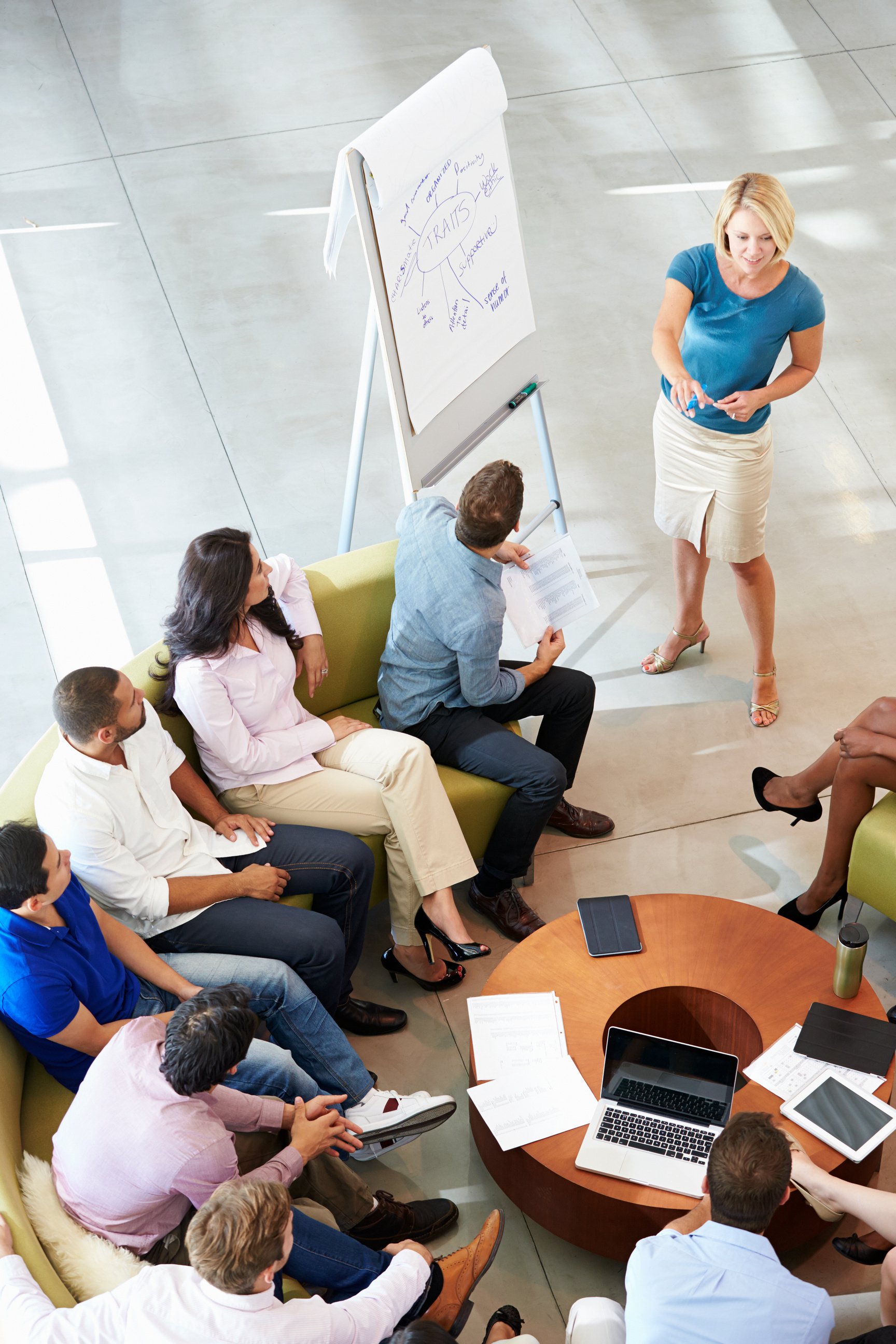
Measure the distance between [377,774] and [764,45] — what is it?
5596 mm

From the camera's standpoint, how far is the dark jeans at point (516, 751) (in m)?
3.57

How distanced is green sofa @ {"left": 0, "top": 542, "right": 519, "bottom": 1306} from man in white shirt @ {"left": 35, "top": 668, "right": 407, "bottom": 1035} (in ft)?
0.42

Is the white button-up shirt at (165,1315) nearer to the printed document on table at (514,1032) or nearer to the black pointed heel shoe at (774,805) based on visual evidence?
the printed document on table at (514,1032)

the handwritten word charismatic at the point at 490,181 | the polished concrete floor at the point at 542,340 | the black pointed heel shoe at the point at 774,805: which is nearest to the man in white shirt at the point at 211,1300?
the polished concrete floor at the point at 542,340

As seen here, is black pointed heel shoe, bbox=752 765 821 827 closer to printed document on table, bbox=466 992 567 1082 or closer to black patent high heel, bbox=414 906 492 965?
black patent high heel, bbox=414 906 492 965

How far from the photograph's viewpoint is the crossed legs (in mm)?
3400

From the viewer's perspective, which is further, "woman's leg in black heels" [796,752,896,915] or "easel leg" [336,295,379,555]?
"easel leg" [336,295,379,555]

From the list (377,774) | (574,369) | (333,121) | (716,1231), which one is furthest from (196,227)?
(716,1231)

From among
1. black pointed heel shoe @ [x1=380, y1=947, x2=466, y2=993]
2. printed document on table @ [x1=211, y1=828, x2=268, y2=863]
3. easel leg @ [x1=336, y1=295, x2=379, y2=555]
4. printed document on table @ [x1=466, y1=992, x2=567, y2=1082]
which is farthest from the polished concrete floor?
printed document on table @ [x1=211, y1=828, x2=268, y2=863]

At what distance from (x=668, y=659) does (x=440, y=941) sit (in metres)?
1.44

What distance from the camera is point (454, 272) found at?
3863 mm

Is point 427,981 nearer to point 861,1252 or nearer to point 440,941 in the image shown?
point 440,941

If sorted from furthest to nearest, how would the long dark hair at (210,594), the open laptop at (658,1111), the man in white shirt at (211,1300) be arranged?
1. the long dark hair at (210,594)
2. the open laptop at (658,1111)
3. the man in white shirt at (211,1300)

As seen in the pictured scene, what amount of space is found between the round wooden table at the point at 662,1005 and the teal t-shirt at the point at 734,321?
157cm
